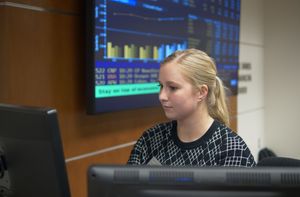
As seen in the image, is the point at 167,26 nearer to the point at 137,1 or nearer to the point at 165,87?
the point at 137,1

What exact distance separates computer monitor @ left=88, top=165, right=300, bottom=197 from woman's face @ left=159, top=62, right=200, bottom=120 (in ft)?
2.22

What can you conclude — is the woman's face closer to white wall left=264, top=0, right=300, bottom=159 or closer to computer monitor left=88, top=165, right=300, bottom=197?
computer monitor left=88, top=165, right=300, bottom=197

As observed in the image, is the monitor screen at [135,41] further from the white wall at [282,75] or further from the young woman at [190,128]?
the white wall at [282,75]

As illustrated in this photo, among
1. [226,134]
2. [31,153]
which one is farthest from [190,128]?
[31,153]

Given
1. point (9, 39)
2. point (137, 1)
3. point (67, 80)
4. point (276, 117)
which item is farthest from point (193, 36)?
point (276, 117)

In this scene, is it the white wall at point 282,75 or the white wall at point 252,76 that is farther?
the white wall at point 282,75

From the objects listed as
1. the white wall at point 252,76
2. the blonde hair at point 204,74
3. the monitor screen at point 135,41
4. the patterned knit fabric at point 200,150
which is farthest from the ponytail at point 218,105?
the white wall at point 252,76

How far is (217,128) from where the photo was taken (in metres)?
1.59

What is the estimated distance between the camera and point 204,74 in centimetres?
161

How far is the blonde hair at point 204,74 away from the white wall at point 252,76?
248cm

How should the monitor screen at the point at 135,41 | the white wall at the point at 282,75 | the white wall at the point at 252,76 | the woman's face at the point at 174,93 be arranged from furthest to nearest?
the white wall at the point at 282,75 < the white wall at the point at 252,76 < the monitor screen at the point at 135,41 < the woman's face at the point at 174,93

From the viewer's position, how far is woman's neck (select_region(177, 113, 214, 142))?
157cm

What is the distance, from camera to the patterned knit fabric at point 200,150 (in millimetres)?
→ 1510

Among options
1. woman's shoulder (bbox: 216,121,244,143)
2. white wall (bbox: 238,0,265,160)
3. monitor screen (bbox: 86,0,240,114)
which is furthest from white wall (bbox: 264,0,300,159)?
woman's shoulder (bbox: 216,121,244,143)
